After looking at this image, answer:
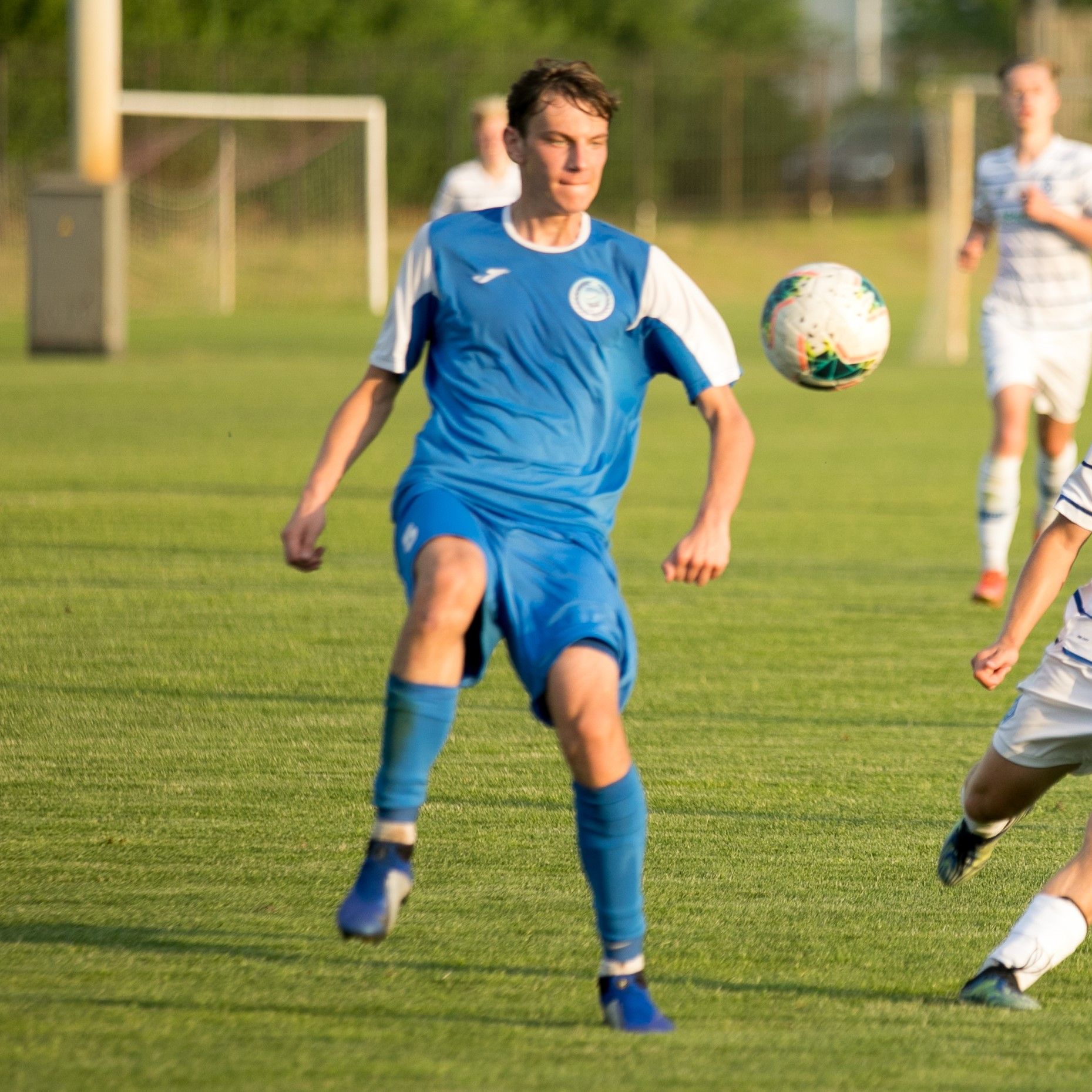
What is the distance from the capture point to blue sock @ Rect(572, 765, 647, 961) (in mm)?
3625

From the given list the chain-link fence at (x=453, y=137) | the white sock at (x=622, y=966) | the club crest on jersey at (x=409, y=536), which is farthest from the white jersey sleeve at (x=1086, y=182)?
the chain-link fence at (x=453, y=137)

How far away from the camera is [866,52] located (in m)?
40.4

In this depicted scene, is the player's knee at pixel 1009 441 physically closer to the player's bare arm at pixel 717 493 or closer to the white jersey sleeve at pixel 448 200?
the player's bare arm at pixel 717 493

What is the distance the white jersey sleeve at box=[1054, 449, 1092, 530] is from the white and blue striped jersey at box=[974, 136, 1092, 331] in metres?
5.58

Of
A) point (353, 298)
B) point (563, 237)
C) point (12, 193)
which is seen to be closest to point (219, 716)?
point (563, 237)

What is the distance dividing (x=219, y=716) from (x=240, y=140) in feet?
102

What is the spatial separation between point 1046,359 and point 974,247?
0.66 m

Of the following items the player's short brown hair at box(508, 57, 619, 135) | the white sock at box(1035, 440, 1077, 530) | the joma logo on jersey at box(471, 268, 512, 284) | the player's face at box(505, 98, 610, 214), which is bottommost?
the white sock at box(1035, 440, 1077, 530)

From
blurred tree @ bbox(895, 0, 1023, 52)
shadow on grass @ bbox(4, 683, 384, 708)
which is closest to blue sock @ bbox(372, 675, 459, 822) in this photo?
shadow on grass @ bbox(4, 683, 384, 708)

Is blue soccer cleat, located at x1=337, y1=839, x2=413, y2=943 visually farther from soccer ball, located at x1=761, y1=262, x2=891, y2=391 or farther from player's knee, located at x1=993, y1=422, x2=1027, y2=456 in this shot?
player's knee, located at x1=993, y1=422, x2=1027, y2=456

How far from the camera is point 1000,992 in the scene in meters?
3.80

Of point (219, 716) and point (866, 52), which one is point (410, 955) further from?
point (866, 52)

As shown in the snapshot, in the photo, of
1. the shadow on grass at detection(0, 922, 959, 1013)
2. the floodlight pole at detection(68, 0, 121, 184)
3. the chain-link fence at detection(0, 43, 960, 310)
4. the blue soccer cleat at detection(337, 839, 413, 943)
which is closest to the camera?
the blue soccer cleat at detection(337, 839, 413, 943)

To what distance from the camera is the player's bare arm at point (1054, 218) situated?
869cm
